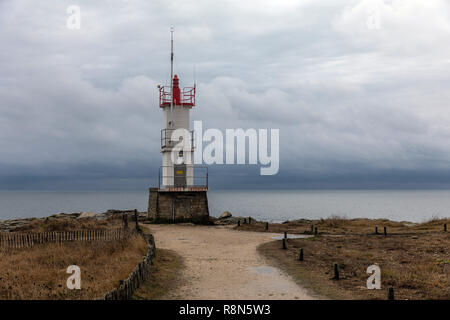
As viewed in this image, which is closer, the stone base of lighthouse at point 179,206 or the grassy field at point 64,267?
the grassy field at point 64,267

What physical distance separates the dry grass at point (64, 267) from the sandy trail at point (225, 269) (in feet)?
7.44

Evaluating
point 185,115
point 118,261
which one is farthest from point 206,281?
point 185,115

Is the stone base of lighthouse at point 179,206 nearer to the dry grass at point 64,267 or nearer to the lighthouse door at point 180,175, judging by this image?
the lighthouse door at point 180,175

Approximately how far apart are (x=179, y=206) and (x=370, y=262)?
1923 centimetres

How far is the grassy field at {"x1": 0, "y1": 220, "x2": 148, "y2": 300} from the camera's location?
13.0 metres

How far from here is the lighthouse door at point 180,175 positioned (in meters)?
35.1

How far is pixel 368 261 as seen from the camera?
18.9m

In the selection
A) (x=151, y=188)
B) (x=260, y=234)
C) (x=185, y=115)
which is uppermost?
(x=185, y=115)

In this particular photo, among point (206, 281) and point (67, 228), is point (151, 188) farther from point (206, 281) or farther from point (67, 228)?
point (206, 281)

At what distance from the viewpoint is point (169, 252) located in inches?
855

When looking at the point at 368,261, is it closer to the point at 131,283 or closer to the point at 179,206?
the point at 131,283

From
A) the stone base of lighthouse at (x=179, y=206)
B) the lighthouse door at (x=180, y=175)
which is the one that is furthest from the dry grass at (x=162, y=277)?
the lighthouse door at (x=180, y=175)

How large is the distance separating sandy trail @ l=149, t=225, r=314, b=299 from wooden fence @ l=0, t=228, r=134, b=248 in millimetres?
3267
